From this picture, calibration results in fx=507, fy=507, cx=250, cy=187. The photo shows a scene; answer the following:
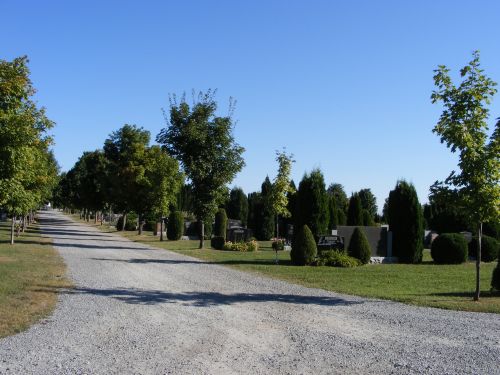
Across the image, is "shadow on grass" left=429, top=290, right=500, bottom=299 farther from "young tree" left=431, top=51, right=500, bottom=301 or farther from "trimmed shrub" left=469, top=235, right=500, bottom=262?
"trimmed shrub" left=469, top=235, right=500, bottom=262

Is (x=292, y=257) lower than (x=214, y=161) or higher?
lower

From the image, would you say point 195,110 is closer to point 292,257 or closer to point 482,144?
point 292,257

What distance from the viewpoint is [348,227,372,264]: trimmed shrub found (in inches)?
874

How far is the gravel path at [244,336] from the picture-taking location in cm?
648

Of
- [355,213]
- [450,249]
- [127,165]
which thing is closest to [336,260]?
[450,249]

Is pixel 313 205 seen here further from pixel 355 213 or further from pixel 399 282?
pixel 355 213

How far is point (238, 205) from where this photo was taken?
60500 mm

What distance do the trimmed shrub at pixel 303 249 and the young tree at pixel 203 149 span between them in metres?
8.80

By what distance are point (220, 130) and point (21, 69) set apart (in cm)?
1423

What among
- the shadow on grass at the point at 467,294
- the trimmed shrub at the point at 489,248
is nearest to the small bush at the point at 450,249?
the trimmed shrub at the point at 489,248

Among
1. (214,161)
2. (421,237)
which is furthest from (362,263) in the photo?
(214,161)

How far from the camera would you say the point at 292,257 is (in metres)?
21.5

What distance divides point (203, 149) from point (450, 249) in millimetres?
13866

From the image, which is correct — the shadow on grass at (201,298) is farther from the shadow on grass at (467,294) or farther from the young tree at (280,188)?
the young tree at (280,188)
